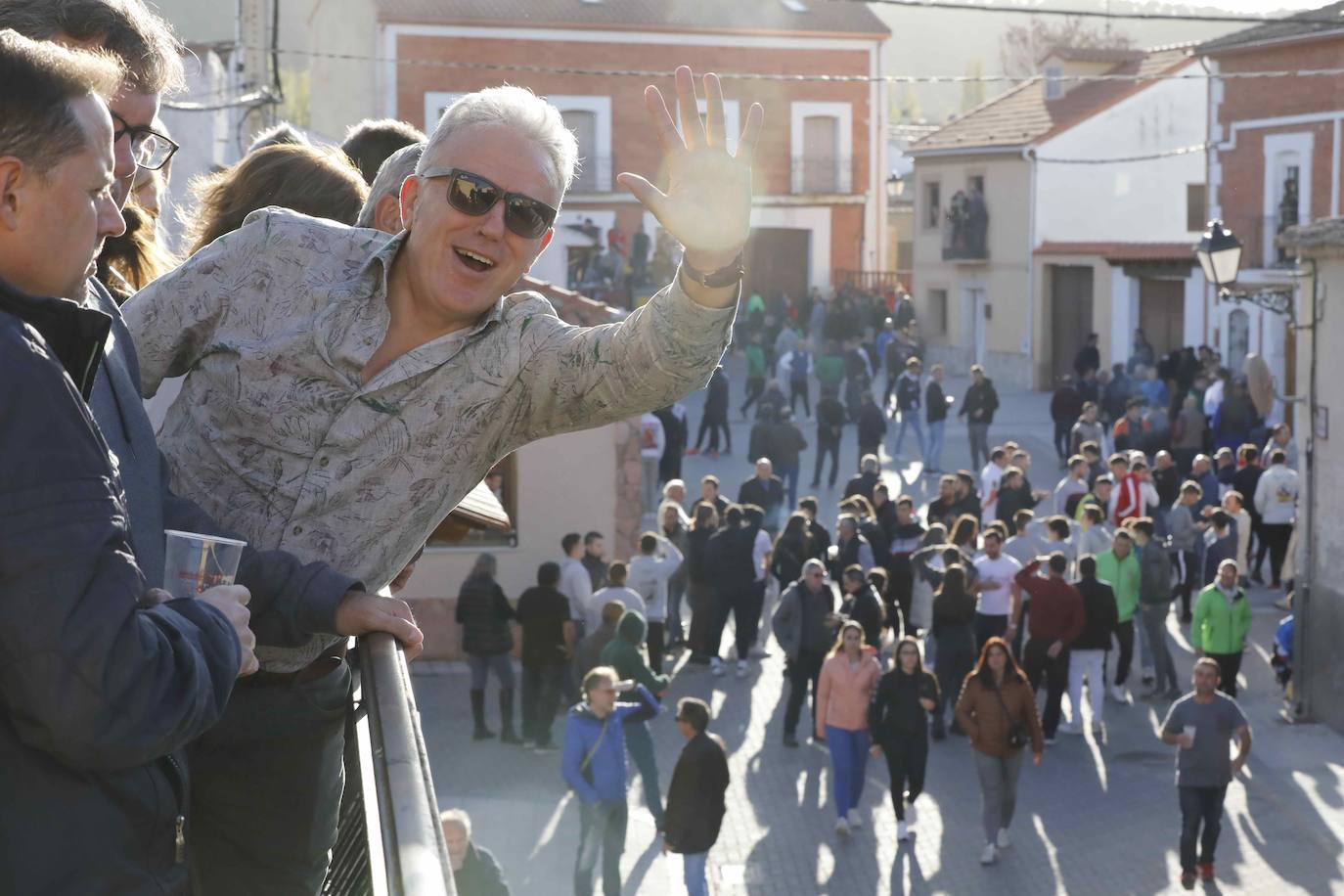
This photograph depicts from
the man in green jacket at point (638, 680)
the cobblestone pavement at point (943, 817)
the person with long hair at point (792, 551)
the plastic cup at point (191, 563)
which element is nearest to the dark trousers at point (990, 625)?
the cobblestone pavement at point (943, 817)

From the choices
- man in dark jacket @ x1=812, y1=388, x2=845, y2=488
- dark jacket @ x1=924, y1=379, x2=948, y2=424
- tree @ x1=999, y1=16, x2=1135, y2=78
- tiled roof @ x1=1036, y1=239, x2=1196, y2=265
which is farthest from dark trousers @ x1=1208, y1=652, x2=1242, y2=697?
tree @ x1=999, y1=16, x2=1135, y2=78

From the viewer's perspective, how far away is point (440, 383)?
2721 millimetres

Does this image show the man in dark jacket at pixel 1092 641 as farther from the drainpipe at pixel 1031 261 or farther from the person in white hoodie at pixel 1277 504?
the drainpipe at pixel 1031 261

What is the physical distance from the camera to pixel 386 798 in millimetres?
1934

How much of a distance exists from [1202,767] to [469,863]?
604 centimetres

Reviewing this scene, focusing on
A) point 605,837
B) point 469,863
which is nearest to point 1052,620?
point 605,837

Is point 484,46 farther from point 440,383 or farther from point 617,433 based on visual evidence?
point 440,383

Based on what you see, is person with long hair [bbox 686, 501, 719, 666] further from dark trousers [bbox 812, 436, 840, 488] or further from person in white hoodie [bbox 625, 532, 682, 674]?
dark trousers [bbox 812, 436, 840, 488]

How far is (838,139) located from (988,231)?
4665mm

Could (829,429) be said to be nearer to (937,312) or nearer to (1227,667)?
(1227,667)

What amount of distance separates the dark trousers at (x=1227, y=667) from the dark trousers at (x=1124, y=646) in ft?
2.87

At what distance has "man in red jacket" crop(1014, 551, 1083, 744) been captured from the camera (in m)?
15.0

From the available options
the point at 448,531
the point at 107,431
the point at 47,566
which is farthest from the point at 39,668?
the point at 448,531

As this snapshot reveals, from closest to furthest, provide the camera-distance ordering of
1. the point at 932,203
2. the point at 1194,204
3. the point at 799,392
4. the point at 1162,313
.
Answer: the point at 799,392 → the point at 1162,313 → the point at 1194,204 → the point at 932,203
